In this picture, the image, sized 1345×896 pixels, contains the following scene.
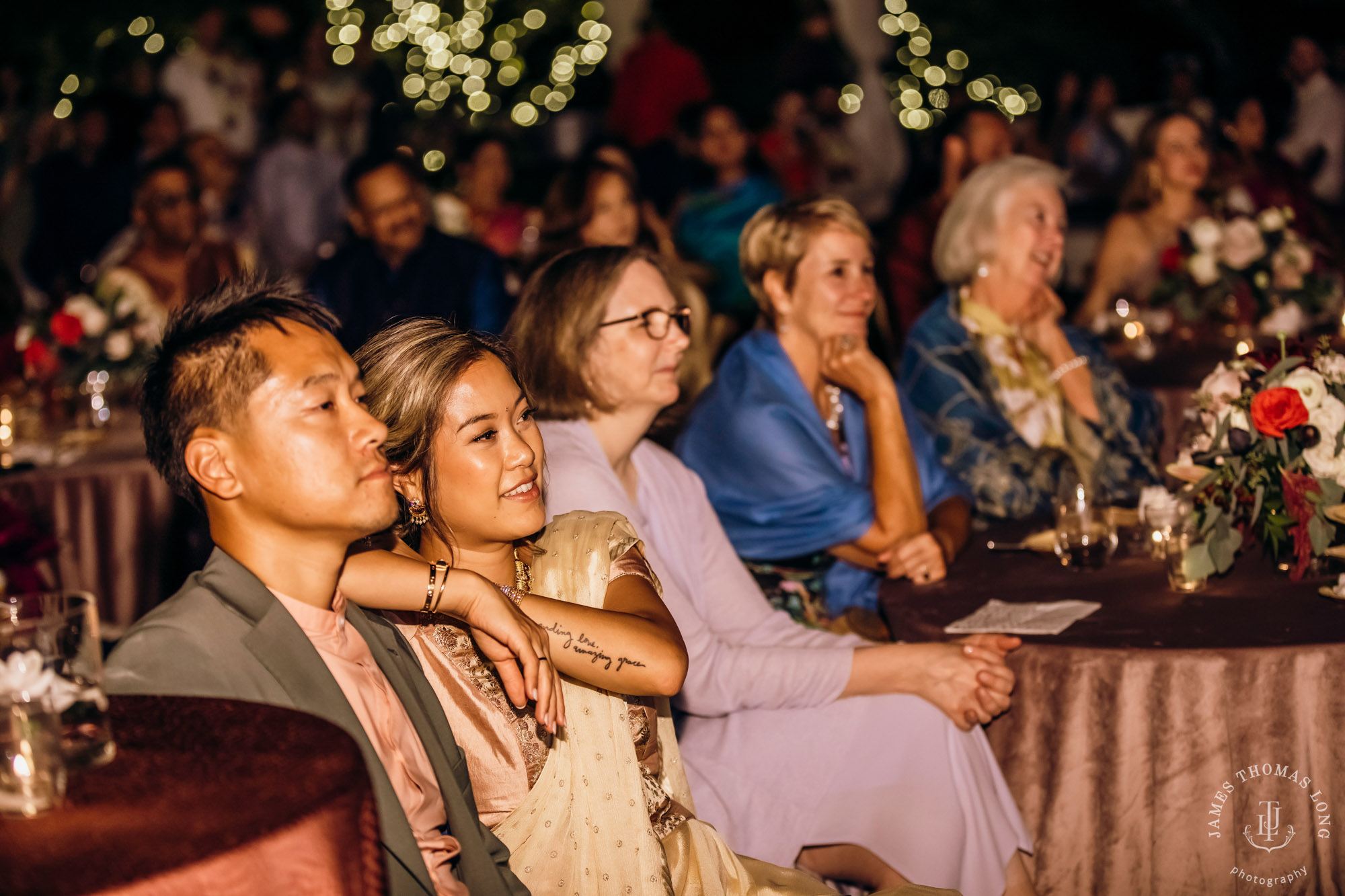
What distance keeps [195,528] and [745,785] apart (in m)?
2.06

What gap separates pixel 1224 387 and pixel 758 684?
3.82ft

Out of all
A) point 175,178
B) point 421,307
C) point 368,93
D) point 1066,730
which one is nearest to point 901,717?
point 1066,730

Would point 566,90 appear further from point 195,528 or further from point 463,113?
point 195,528

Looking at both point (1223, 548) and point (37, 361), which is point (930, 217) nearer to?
point (1223, 548)

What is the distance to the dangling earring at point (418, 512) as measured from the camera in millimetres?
1888

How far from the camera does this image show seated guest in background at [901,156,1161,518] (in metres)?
3.46

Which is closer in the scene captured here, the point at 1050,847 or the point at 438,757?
the point at 438,757

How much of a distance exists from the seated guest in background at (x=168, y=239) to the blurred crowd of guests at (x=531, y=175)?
11mm

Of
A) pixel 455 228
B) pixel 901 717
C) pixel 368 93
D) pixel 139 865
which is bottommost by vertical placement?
pixel 901 717

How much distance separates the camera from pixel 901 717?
7.87 feet

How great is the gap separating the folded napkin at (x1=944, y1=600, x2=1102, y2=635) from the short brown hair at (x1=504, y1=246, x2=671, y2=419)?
86 cm

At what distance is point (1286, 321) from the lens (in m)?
5.02

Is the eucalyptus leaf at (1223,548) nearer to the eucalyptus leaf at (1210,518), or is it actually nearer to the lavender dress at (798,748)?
the eucalyptus leaf at (1210,518)

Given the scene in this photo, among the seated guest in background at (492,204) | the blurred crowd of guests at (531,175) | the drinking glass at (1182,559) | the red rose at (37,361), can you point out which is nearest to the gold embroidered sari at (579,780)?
the drinking glass at (1182,559)
